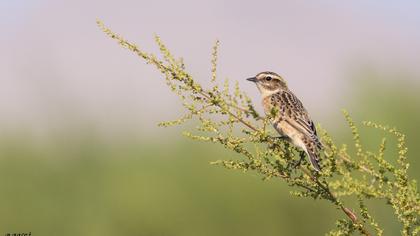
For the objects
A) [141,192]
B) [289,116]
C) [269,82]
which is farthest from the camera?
[141,192]

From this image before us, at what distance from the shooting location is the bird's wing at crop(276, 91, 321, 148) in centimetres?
839

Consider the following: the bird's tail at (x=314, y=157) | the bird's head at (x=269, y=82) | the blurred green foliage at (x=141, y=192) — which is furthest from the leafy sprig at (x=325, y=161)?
the blurred green foliage at (x=141, y=192)

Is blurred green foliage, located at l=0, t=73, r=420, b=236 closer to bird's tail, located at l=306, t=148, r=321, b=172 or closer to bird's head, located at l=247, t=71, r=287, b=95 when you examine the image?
Answer: bird's head, located at l=247, t=71, r=287, b=95

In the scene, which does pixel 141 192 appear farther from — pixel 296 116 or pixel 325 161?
pixel 325 161

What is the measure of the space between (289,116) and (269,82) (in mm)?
1102

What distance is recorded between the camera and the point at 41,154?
40.5 ft

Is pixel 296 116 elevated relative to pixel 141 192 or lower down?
lower down

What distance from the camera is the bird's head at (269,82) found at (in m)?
9.66

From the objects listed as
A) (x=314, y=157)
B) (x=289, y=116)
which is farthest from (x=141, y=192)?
(x=314, y=157)

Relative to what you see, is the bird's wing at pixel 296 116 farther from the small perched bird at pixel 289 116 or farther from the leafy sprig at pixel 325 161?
the leafy sprig at pixel 325 161

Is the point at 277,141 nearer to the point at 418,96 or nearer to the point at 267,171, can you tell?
the point at 267,171

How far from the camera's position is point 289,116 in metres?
8.70

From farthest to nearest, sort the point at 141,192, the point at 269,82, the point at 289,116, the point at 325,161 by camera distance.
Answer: the point at 141,192 → the point at 269,82 → the point at 289,116 → the point at 325,161

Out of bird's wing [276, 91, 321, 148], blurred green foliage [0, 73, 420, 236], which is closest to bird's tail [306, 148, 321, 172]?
bird's wing [276, 91, 321, 148]
